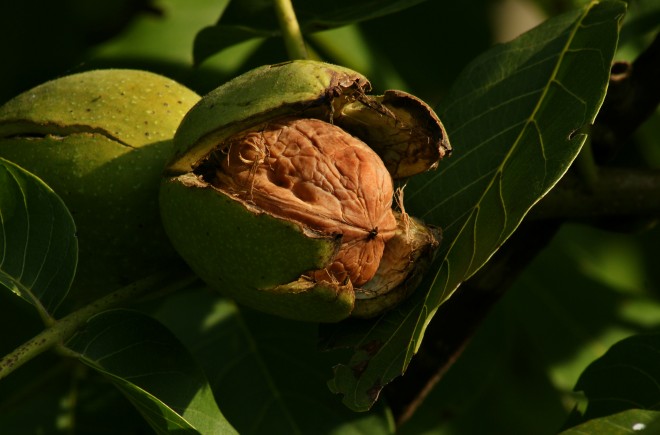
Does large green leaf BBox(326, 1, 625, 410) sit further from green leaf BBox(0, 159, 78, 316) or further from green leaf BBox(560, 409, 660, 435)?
green leaf BBox(0, 159, 78, 316)

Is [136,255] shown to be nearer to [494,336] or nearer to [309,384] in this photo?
[309,384]

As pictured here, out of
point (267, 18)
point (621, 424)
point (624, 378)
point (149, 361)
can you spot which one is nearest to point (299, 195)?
point (149, 361)

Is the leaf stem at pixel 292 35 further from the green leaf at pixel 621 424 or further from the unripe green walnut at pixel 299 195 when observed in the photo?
the green leaf at pixel 621 424

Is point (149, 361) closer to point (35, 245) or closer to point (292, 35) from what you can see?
point (35, 245)

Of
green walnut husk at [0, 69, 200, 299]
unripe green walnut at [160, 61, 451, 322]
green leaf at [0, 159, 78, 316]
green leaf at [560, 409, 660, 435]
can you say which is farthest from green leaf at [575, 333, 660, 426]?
green leaf at [0, 159, 78, 316]

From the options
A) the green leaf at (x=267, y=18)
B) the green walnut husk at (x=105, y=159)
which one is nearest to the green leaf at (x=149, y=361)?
the green walnut husk at (x=105, y=159)
